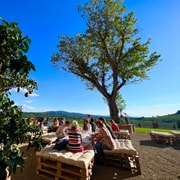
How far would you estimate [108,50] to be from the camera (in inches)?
727

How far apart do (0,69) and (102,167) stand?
488 centimetres

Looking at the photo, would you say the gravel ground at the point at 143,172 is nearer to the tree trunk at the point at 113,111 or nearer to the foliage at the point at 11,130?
the foliage at the point at 11,130

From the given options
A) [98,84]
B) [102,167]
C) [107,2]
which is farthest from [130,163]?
[107,2]

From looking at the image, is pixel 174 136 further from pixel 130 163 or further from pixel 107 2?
pixel 107 2

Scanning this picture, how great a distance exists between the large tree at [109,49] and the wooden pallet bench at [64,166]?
42.2 feet

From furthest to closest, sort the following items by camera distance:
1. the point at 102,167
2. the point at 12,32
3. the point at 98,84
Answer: the point at 98,84 → the point at 102,167 → the point at 12,32

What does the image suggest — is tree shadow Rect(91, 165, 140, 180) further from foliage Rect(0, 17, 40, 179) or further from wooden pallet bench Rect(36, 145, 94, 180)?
foliage Rect(0, 17, 40, 179)

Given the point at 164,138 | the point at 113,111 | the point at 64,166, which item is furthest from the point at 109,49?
the point at 64,166

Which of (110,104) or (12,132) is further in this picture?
(110,104)

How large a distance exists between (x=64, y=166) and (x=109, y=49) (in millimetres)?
16108

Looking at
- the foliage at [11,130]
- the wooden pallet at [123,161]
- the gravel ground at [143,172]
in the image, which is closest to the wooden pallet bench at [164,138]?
the gravel ground at [143,172]

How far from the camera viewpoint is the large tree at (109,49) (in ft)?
56.1

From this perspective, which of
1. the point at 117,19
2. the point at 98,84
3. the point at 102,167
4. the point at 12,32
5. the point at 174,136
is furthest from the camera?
the point at 98,84

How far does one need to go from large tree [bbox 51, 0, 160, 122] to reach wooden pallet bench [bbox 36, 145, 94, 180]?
1286 centimetres
